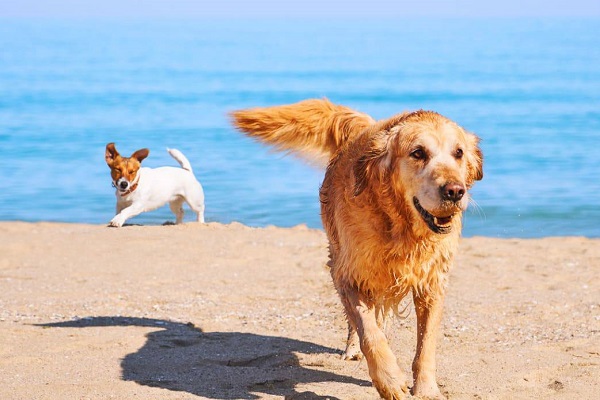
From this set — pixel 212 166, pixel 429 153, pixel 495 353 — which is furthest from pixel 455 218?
pixel 212 166

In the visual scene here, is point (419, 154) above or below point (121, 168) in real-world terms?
above

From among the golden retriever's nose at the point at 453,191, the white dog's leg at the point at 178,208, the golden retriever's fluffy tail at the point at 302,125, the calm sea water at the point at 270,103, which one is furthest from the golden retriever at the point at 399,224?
the white dog's leg at the point at 178,208

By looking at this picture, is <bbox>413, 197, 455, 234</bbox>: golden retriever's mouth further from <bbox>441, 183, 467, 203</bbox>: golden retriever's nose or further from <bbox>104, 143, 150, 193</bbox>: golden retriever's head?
<bbox>104, 143, 150, 193</bbox>: golden retriever's head

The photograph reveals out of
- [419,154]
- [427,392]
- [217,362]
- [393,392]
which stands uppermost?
[419,154]

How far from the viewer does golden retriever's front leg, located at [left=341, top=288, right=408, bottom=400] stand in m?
4.11

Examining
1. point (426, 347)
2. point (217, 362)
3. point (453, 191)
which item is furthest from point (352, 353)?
point (453, 191)

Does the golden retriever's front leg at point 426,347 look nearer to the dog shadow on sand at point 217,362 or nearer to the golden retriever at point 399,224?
the golden retriever at point 399,224

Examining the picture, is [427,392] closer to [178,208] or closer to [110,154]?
[110,154]

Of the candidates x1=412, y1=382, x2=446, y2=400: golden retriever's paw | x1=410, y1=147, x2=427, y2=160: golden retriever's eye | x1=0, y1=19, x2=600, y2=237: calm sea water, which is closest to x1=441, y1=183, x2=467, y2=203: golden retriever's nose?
x1=410, y1=147, x2=427, y2=160: golden retriever's eye

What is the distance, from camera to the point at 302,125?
5785 millimetres

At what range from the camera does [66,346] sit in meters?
5.59

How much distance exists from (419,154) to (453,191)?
14.2 inches

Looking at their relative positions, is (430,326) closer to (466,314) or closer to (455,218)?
(455,218)

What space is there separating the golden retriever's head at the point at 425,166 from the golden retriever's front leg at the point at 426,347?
0.58m
